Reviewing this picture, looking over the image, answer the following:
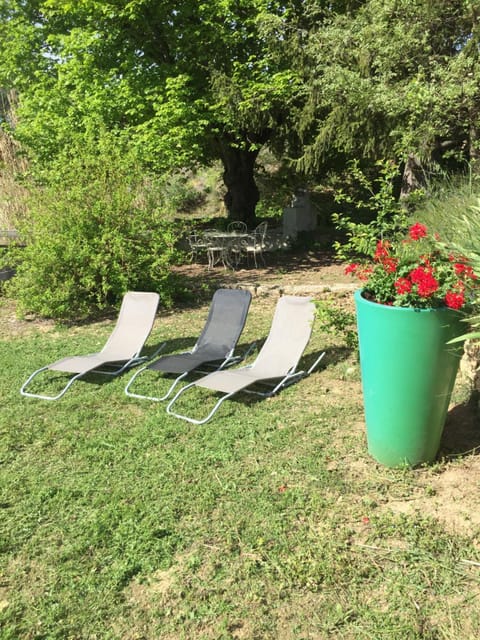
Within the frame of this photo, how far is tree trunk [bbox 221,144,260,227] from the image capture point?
44.0ft

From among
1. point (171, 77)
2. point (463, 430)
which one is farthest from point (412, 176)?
point (463, 430)

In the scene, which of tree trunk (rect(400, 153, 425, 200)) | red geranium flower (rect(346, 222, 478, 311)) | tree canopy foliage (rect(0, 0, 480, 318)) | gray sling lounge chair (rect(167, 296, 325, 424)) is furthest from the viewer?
tree trunk (rect(400, 153, 425, 200))

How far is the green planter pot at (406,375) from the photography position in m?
2.79

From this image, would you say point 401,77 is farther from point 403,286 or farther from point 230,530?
point 230,530

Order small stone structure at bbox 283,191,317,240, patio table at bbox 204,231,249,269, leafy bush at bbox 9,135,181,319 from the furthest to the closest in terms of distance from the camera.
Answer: small stone structure at bbox 283,191,317,240 → patio table at bbox 204,231,249,269 → leafy bush at bbox 9,135,181,319

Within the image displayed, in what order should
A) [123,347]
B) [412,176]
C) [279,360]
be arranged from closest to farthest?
[279,360] < [123,347] < [412,176]

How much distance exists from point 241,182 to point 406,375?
11576 mm

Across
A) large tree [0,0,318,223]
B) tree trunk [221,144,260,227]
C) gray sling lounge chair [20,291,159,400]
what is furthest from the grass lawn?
tree trunk [221,144,260,227]

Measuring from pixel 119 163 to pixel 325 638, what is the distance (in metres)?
7.16

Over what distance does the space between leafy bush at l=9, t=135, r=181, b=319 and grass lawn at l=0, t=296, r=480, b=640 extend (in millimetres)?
3313

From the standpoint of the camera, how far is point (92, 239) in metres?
7.39

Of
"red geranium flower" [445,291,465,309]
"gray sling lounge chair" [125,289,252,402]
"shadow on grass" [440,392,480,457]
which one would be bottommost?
"shadow on grass" [440,392,480,457]

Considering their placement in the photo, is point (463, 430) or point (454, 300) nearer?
point (454, 300)

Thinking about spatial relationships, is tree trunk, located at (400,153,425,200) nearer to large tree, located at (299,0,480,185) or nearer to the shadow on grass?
large tree, located at (299,0,480,185)
